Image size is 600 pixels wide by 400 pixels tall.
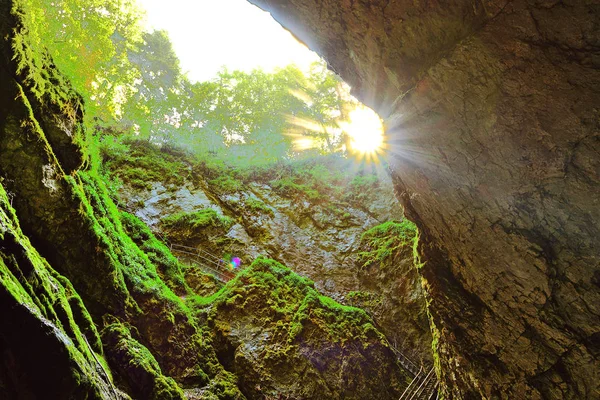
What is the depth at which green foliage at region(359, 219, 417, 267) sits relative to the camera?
1215cm

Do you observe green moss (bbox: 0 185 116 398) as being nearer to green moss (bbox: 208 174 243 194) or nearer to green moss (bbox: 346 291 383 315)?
green moss (bbox: 346 291 383 315)

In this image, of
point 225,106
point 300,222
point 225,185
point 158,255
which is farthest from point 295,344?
point 225,106

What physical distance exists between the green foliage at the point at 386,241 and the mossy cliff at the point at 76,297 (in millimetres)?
4030

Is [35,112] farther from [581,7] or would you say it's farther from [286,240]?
[286,240]

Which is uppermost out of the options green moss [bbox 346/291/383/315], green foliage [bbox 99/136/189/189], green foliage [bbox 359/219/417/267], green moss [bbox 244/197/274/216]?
green foliage [bbox 359/219/417/267]

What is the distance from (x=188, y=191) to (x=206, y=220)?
114 inches

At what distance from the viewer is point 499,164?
5004 millimetres

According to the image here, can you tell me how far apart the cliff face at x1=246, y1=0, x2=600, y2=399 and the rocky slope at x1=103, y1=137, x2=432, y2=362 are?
4.38 meters

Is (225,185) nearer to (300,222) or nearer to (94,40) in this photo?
(300,222)

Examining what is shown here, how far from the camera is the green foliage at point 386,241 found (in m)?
12.1

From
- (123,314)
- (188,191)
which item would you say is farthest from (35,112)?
(188,191)

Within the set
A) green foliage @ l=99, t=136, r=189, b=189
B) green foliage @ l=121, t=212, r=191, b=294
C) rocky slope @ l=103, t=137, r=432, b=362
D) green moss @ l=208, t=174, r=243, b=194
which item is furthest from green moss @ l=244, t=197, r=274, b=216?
green foliage @ l=121, t=212, r=191, b=294

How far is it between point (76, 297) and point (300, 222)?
12067 mm

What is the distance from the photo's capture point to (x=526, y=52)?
436cm
